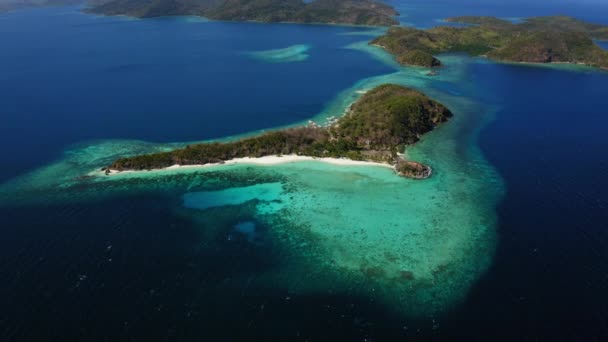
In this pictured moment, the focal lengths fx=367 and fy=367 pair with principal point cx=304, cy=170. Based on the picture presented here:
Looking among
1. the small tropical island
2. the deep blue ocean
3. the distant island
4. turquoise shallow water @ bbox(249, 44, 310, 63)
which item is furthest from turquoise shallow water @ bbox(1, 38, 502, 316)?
the distant island

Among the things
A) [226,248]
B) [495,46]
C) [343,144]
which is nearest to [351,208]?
[226,248]

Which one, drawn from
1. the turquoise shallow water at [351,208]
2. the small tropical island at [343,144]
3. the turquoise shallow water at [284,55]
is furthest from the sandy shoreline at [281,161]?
the turquoise shallow water at [284,55]

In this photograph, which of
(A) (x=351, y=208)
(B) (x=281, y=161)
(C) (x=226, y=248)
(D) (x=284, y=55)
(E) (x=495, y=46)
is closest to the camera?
(C) (x=226, y=248)

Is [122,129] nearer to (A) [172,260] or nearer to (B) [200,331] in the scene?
(A) [172,260]

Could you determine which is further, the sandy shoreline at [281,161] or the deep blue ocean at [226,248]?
the sandy shoreline at [281,161]

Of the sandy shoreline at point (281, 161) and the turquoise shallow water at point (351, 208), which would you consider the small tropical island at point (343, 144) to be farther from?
the turquoise shallow water at point (351, 208)

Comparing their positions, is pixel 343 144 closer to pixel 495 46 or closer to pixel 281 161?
pixel 281 161
